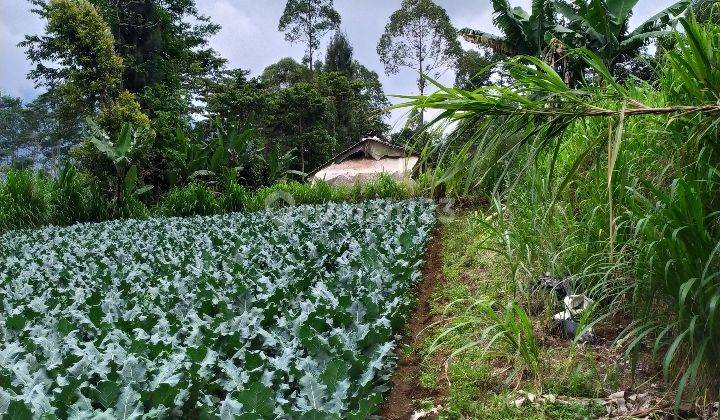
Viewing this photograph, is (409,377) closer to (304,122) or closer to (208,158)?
(208,158)

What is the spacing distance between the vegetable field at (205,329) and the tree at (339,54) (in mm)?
28790

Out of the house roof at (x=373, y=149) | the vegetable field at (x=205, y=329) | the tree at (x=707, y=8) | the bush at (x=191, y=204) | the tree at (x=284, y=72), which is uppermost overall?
the tree at (x=284, y=72)

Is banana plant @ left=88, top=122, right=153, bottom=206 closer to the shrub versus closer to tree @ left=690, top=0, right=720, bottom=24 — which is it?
the shrub

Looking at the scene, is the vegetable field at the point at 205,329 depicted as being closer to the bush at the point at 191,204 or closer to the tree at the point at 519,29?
the bush at the point at 191,204

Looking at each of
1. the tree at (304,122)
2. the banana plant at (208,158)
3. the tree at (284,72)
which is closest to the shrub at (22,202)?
the banana plant at (208,158)

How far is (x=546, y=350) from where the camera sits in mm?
3715

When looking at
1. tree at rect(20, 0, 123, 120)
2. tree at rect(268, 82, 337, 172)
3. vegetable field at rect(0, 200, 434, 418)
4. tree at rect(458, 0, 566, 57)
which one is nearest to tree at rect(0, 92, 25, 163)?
tree at rect(268, 82, 337, 172)

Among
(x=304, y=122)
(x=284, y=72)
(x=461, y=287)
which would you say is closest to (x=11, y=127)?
(x=284, y=72)

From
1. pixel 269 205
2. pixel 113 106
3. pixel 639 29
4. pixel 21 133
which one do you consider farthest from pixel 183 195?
pixel 21 133

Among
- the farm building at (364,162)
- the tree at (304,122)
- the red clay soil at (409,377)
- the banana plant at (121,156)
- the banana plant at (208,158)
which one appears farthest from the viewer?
the tree at (304,122)

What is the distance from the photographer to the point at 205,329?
352 centimetres

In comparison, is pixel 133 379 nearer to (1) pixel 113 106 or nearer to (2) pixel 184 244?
(2) pixel 184 244

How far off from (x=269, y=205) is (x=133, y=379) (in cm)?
1247

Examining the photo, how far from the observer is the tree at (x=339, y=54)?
34656 millimetres
